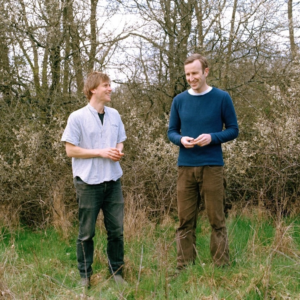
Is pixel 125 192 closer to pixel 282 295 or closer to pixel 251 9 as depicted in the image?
pixel 282 295

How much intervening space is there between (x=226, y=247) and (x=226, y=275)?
272mm

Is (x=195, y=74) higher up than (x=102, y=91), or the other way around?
(x=195, y=74)

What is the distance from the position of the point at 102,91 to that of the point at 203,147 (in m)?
1.06

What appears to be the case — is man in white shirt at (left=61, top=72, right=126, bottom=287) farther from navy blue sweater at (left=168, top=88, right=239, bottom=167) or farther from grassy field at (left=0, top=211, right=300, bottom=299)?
navy blue sweater at (left=168, top=88, right=239, bottom=167)

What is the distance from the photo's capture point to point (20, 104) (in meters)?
6.90

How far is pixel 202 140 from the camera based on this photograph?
10.5 ft

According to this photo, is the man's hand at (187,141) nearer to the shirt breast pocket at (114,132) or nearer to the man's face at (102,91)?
the shirt breast pocket at (114,132)

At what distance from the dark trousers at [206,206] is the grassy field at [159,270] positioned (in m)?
0.15

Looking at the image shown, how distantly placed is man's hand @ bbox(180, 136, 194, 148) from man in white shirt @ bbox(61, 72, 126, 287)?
1.86 ft

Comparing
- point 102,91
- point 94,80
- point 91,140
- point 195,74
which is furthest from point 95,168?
point 195,74

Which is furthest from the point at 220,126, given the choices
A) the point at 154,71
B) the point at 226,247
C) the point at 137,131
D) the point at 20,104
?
the point at 154,71

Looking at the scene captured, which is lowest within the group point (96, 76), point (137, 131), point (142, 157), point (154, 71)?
point (142, 157)

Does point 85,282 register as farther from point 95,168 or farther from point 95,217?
point 95,168

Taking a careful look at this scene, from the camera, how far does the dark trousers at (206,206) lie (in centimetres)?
339
